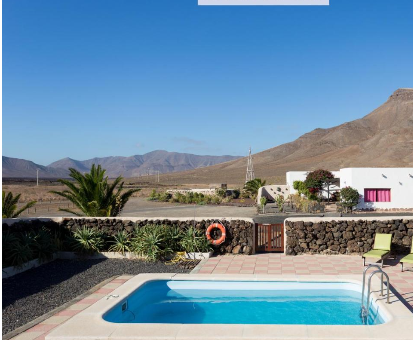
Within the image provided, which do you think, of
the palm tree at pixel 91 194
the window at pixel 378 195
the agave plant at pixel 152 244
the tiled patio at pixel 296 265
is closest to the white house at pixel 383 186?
the window at pixel 378 195

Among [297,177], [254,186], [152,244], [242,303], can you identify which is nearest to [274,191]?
[297,177]

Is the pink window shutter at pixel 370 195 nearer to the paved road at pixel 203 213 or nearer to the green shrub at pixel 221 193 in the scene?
the paved road at pixel 203 213

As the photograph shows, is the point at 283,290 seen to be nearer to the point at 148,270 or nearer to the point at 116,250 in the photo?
the point at 148,270

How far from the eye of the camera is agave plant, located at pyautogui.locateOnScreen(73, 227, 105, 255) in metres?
12.9

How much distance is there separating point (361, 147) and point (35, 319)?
123 metres

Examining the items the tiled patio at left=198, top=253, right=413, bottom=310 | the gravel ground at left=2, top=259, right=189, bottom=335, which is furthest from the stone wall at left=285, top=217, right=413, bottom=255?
the gravel ground at left=2, top=259, right=189, bottom=335

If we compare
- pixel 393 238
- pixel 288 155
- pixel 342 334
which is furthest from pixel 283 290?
pixel 288 155

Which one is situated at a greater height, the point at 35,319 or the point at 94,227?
the point at 94,227

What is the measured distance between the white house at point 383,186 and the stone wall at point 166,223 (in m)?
19.1

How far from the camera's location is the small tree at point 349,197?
28.0 metres

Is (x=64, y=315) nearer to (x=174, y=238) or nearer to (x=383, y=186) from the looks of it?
(x=174, y=238)

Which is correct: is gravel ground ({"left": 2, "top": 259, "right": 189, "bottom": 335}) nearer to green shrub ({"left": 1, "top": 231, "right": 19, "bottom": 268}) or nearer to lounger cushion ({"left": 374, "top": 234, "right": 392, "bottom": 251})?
green shrub ({"left": 1, "top": 231, "right": 19, "bottom": 268})

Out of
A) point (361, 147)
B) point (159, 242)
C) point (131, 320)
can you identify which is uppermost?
point (361, 147)

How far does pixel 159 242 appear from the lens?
12.5m
